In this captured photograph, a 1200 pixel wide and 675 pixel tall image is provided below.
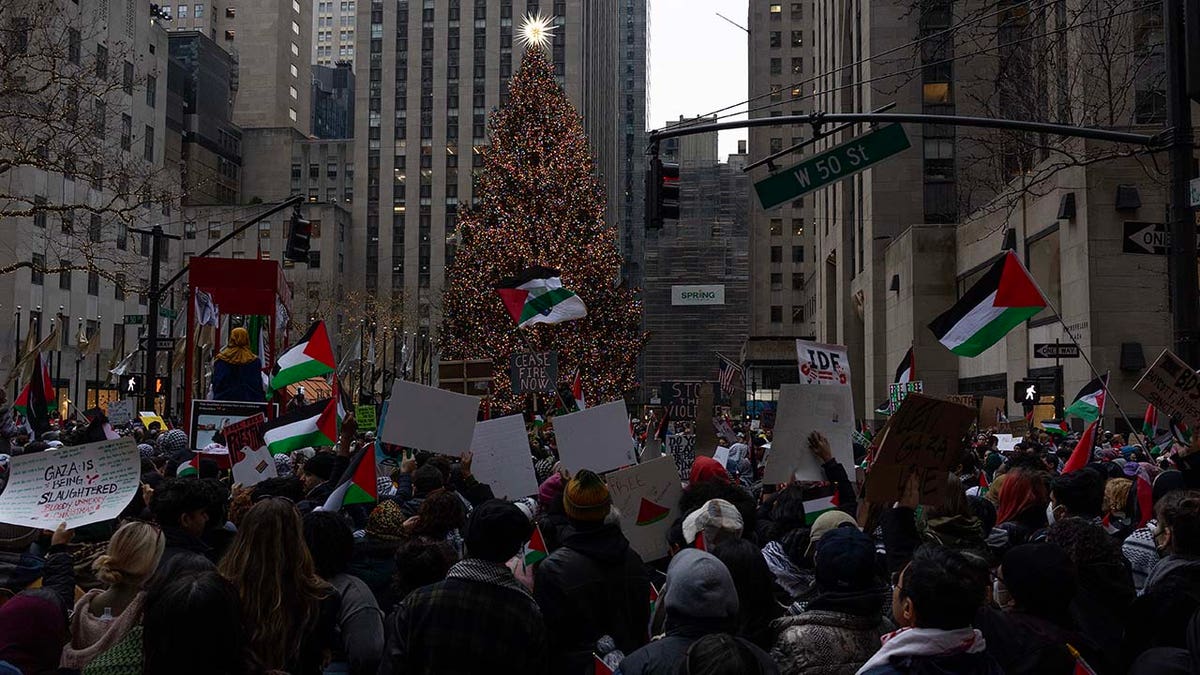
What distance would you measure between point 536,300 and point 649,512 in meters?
15.7

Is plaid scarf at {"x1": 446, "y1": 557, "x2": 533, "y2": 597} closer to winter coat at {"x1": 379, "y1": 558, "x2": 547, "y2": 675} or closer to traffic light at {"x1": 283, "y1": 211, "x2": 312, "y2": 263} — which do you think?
winter coat at {"x1": 379, "y1": 558, "x2": 547, "y2": 675}

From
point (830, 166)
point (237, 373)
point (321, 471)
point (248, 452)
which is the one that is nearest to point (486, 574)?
point (321, 471)

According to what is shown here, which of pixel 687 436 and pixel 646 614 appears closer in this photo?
pixel 646 614

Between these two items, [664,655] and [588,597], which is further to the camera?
[588,597]

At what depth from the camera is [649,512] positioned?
24.1 ft

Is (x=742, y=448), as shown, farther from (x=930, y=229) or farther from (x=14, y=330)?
(x=14, y=330)

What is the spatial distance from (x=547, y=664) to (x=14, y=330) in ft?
188

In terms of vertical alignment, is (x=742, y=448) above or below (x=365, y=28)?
below

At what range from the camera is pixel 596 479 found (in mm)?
5613

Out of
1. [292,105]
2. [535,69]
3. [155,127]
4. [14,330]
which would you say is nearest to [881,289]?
[535,69]

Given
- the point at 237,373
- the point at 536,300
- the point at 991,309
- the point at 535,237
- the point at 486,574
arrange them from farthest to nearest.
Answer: the point at 535,237, the point at 536,300, the point at 237,373, the point at 991,309, the point at 486,574

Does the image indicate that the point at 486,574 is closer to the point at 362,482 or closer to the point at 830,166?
the point at 362,482

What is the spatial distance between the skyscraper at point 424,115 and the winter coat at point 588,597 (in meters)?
108

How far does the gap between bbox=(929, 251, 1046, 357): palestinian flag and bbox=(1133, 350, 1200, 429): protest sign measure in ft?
5.30
